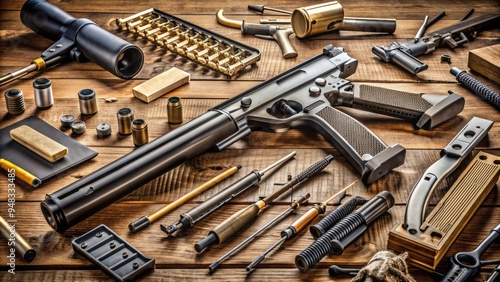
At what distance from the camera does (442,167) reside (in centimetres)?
228

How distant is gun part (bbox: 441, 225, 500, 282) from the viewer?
6.17ft

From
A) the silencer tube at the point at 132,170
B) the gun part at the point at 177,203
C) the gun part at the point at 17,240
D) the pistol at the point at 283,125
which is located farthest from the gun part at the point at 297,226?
the gun part at the point at 17,240

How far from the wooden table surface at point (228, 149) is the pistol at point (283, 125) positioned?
50 millimetres

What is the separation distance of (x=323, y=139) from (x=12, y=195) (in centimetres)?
113

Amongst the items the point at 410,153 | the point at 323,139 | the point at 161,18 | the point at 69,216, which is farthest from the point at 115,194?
the point at 161,18

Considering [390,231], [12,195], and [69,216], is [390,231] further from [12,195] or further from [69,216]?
[12,195]

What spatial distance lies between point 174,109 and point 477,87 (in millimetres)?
1256

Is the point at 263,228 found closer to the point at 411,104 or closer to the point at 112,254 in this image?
the point at 112,254

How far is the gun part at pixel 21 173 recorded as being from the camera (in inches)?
89.8

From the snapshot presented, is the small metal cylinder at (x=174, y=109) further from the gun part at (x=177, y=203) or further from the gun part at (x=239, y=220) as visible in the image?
the gun part at (x=239, y=220)

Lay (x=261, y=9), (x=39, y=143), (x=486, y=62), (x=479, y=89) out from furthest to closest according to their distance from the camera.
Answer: (x=261, y=9) < (x=486, y=62) < (x=479, y=89) < (x=39, y=143)

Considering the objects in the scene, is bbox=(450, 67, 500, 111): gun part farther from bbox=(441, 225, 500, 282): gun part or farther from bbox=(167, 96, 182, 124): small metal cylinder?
bbox=(167, 96, 182, 124): small metal cylinder

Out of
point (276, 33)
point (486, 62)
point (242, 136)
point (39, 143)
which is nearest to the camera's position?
point (39, 143)

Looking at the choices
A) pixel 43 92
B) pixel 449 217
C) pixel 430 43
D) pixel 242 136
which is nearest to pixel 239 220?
pixel 242 136
